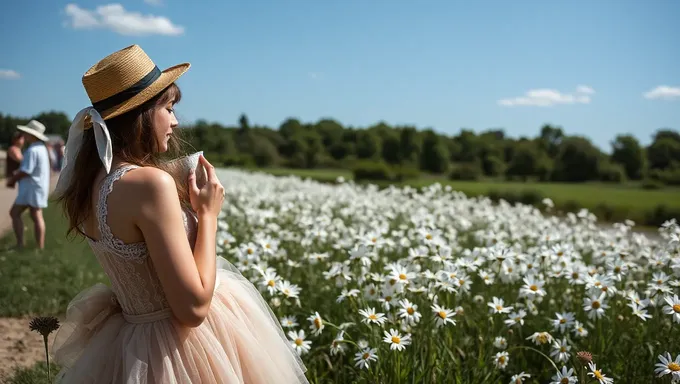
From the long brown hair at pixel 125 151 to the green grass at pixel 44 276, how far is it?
7.76ft

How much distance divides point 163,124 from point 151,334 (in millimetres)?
690

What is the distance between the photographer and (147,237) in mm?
1712

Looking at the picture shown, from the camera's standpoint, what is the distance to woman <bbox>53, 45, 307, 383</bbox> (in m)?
1.72

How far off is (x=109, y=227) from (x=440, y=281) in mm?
2209

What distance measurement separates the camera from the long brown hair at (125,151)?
1.89m

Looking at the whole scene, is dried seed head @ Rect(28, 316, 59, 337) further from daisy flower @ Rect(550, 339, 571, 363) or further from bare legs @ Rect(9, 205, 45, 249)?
bare legs @ Rect(9, 205, 45, 249)

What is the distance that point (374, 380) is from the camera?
→ 9.49ft

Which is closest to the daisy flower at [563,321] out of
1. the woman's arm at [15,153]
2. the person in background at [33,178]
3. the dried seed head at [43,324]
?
the dried seed head at [43,324]

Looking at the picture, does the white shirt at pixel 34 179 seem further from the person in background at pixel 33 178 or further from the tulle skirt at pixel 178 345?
the tulle skirt at pixel 178 345

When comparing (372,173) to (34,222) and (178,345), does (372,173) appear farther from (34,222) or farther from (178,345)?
(178,345)

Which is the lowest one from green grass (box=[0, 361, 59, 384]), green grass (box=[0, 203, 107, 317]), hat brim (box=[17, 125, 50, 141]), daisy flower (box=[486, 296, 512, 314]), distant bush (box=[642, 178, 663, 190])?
green grass (box=[0, 361, 59, 384])

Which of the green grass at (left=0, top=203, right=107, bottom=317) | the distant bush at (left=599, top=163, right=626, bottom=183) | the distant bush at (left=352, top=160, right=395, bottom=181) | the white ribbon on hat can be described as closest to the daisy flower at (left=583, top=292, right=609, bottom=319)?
the white ribbon on hat

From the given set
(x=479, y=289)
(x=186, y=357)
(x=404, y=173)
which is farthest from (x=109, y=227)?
(x=404, y=173)

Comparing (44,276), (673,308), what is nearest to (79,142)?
(673,308)
